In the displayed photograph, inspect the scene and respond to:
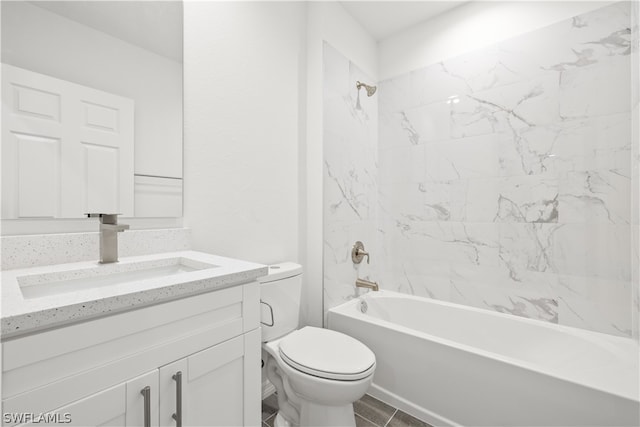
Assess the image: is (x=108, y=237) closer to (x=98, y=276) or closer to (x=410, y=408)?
(x=98, y=276)

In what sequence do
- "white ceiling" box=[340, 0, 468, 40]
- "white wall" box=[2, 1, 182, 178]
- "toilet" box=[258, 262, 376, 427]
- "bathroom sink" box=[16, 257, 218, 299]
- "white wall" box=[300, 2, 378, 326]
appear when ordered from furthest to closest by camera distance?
1. "white ceiling" box=[340, 0, 468, 40]
2. "white wall" box=[300, 2, 378, 326]
3. "toilet" box=[258, 262, 376, 427]
4. "white wall" box=[2, 1, 182, 178]
5. "bathroom sink" box=[16, 257, 218, 299]

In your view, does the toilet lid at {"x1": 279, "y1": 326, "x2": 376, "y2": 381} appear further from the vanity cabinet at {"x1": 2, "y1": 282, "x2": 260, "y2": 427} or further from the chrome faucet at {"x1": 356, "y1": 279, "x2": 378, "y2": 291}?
the chrome faucet at {"x1": 356, "y1": 279, "x2": 378, "y2": 291}

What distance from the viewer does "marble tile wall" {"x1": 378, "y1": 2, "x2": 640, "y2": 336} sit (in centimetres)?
167

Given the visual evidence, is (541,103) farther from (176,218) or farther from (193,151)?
(176,218)

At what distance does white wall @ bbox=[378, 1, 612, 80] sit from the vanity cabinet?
231 centimetres

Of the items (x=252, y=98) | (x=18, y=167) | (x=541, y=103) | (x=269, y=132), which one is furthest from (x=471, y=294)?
(x=18, y=167)

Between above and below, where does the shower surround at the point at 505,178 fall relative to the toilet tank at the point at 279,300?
above

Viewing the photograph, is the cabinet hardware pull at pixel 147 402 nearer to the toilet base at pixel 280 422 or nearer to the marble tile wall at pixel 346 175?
the toilet base at pixel 280 422

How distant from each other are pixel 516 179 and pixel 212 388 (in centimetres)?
211

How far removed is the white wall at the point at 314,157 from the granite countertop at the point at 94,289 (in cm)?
91

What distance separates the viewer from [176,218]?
140 cm

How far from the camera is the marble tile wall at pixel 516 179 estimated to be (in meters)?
1.67

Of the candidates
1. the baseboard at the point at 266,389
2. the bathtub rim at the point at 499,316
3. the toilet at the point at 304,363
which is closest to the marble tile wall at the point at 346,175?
the bathtub rim at the point at 499,316

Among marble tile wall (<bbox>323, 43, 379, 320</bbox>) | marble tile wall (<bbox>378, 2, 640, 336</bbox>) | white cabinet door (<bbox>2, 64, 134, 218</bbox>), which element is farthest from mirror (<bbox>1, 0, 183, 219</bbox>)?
marble tile wall (<bbox>378, 2, 640, 336</bbox>)
